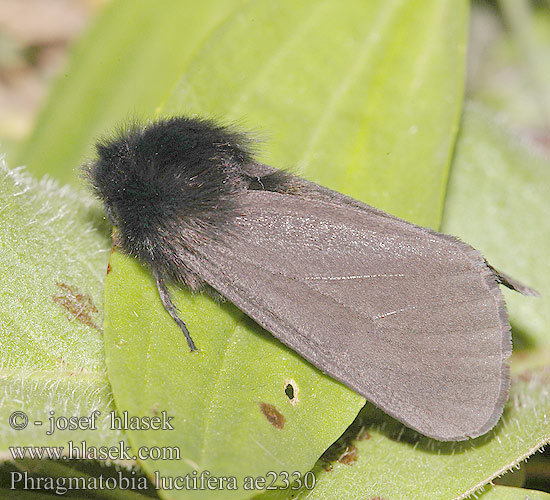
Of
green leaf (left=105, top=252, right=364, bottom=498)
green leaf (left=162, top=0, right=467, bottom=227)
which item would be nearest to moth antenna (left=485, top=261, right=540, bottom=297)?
green leaf (left=162, top=0, right=467, bottom=227)

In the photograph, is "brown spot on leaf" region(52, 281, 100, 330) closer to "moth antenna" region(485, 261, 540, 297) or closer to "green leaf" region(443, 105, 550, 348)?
"moth antenna" region(485, 261, 540, 297)

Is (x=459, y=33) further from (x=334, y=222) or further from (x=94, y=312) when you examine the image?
(x=94, y=312)

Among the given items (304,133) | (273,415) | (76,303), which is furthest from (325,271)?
(76,303)

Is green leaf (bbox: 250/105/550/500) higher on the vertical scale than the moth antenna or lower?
lower

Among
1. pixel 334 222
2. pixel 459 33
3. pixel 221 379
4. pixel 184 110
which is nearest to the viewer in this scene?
pixel 221 379

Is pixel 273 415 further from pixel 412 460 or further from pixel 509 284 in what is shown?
pixel 509 284

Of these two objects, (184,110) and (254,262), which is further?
(184,110)

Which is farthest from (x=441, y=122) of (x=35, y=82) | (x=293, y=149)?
(x=35, y=82)

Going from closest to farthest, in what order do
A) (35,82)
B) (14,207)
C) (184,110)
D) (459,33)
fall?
(14,207) → (184,110) → (459,33) → (35,82)
